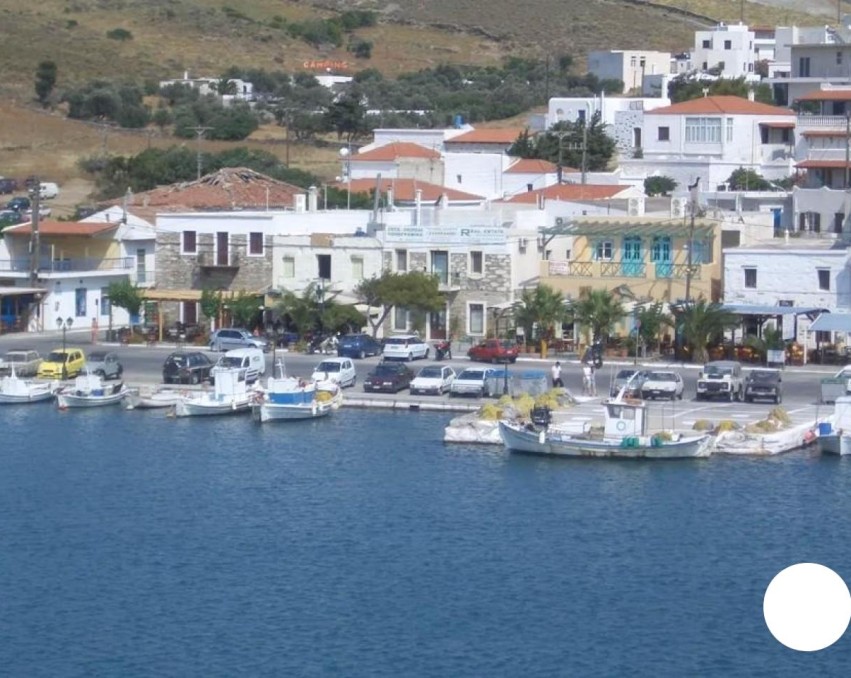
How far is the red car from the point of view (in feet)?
197

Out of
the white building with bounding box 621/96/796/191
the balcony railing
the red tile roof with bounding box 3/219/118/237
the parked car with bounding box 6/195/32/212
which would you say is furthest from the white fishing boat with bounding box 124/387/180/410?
the white building with bounding box 621/96/796/191

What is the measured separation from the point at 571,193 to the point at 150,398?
26305 mm

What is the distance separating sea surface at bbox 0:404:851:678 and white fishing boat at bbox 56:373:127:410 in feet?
7.95

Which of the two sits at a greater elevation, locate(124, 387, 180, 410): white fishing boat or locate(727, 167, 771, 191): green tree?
locate(727, 167, 771, 191): green tree

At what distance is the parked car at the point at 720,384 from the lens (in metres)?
53.7

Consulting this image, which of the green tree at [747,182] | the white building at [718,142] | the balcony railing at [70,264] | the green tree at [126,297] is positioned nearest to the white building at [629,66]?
the white building at [718,142]

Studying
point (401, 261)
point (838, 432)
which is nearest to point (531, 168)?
point (401, 261)

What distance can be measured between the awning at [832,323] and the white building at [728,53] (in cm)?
5517

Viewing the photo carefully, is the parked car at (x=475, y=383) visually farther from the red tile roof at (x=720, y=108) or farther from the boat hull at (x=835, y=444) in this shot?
the red tile roof at (x=720, y=108)

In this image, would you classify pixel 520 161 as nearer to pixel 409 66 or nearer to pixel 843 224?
pixel 843 224

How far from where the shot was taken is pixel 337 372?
5647 centimetres

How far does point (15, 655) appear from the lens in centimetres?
3253

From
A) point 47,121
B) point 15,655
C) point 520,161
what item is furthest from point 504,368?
point 47,121

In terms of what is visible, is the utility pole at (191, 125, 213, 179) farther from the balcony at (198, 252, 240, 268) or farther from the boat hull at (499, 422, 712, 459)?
the boat hull at (499, 422, 712, 459)
